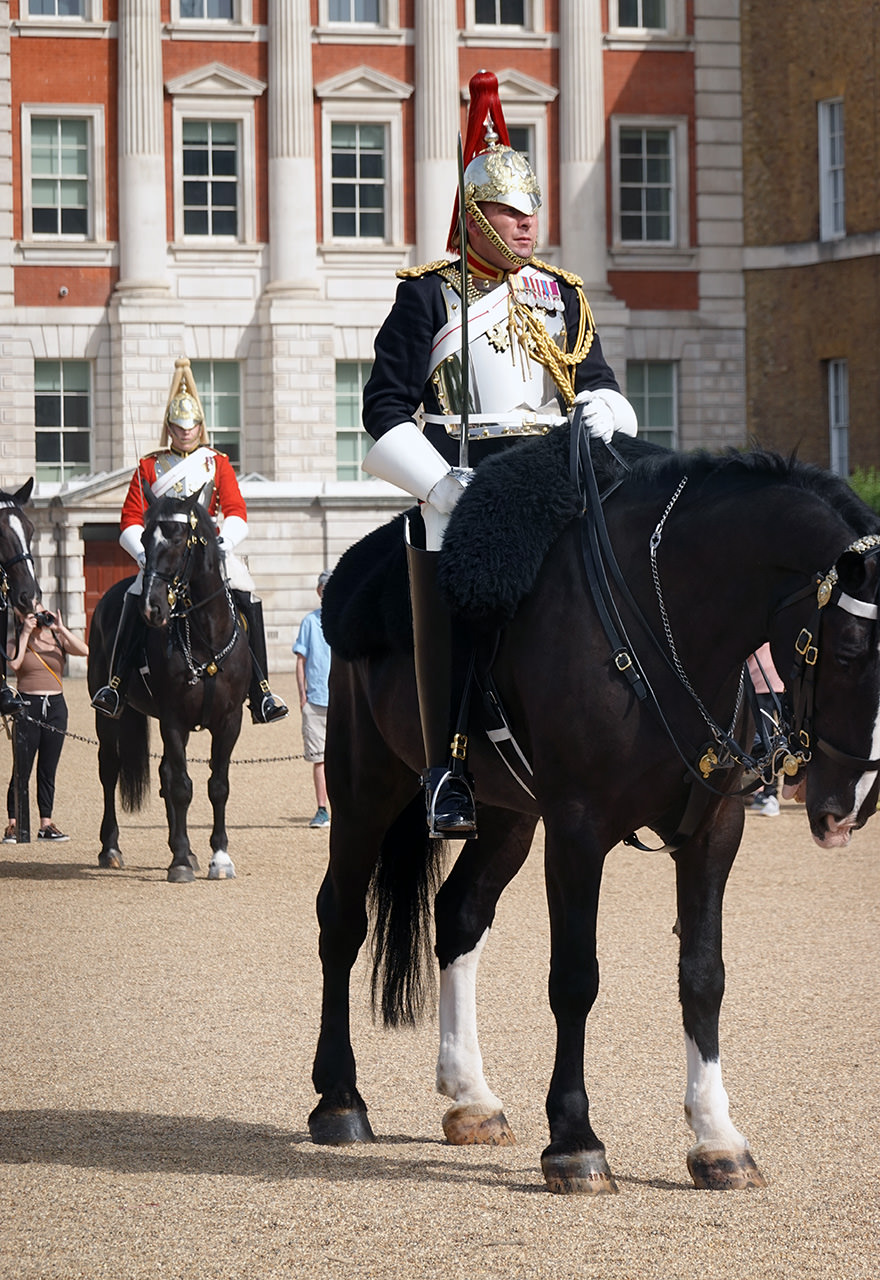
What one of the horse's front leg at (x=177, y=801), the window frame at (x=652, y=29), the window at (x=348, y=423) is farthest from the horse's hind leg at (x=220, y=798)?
the window frame at (x=652, y=29)

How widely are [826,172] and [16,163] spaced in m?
15.3

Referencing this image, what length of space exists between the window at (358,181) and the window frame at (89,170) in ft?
14.3

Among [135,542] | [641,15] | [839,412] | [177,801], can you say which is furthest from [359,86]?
[177,801]

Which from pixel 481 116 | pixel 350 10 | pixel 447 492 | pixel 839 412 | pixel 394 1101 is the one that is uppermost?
pixel 350 10

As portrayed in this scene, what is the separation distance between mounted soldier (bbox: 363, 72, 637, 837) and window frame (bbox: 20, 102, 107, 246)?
32.2 m

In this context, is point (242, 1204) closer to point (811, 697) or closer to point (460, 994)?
point (460, 994)

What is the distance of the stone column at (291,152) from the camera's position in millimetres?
36406

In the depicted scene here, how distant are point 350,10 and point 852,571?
35.1 meters

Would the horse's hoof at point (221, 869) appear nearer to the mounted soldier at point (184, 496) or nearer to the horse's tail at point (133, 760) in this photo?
the horse's tail at point (133, 760)

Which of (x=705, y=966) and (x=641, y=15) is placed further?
(x=641, y=15)

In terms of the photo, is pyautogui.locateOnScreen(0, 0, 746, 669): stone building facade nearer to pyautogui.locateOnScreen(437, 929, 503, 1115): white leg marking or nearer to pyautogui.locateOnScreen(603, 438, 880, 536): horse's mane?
pyautogui.locateOnScreen(437, 929, 503, 1115): white leg marking

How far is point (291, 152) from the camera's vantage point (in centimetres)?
3656

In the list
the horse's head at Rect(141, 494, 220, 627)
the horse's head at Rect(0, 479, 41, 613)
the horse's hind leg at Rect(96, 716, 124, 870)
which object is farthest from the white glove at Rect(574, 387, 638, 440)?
the horse's head at Rect(0, 479, 41, 613)

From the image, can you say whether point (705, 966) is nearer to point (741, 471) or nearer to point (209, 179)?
point (741, 471)
